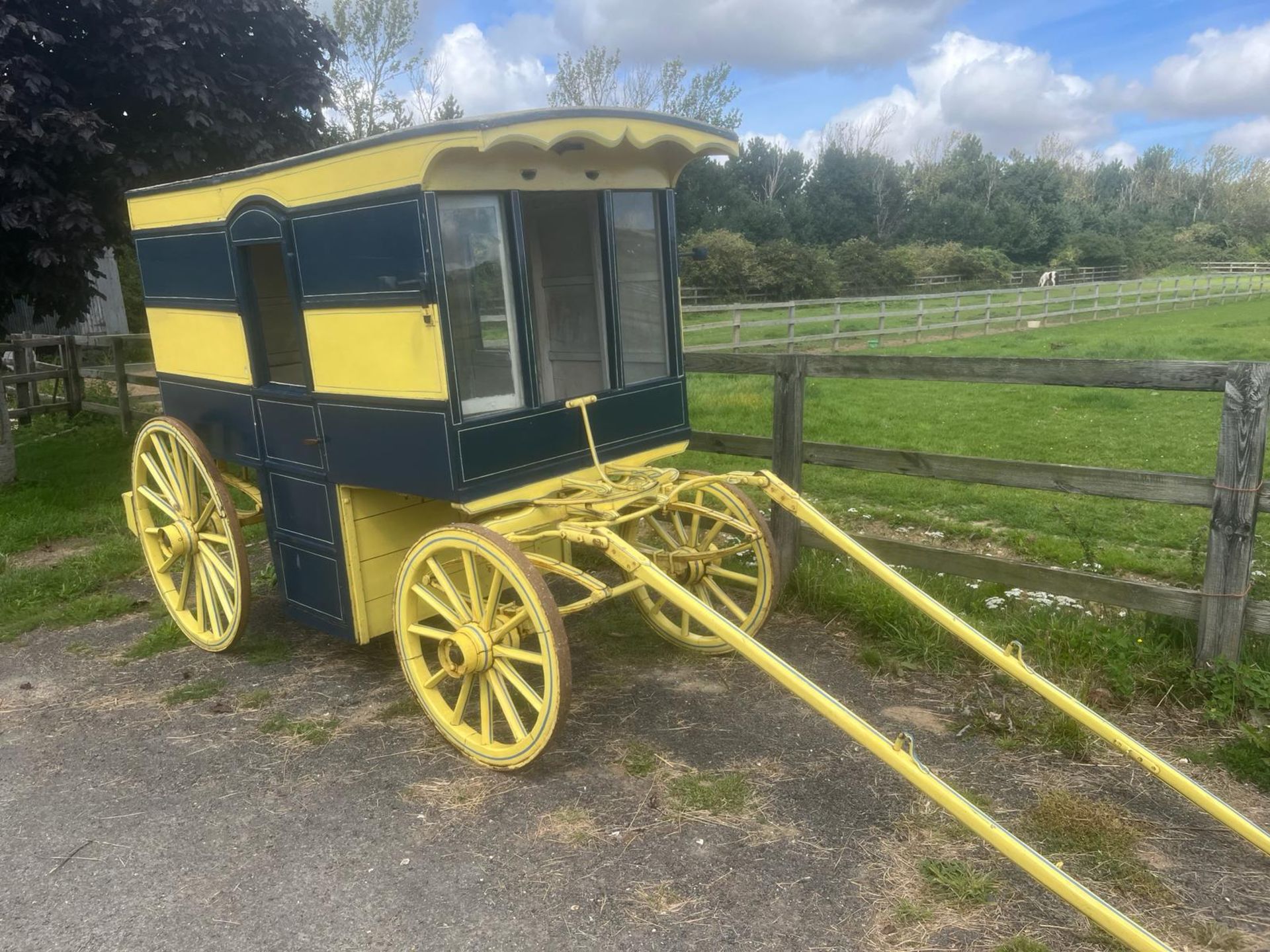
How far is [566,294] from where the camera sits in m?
4.73

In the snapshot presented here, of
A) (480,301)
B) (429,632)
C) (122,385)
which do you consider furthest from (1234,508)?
(122,385)

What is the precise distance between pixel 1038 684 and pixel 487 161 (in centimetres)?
281

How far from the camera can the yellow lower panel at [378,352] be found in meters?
3.63

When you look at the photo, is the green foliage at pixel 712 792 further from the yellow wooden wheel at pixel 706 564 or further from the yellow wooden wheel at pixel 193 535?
the yellow wooden wheel at pixel 193 535

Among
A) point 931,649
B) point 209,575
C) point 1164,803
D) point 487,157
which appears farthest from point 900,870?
point 209,575

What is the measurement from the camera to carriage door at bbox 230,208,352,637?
425cm

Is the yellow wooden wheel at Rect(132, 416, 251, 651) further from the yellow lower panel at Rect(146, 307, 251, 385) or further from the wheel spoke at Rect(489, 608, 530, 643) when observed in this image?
the wheel spoke at Rect(489, 608, 530, 643)

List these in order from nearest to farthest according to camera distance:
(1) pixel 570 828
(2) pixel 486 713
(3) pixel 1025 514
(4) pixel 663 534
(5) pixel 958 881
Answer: (5) pixel 958 881 → (1) pixel 570 828 → (2) pixel 486 713 → (4) pixel 663 534 → (3) pixel 1025 514

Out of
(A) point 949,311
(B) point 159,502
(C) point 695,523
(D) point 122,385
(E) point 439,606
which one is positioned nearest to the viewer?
(E) point 439,606

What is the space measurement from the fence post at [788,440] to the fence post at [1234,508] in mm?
1982

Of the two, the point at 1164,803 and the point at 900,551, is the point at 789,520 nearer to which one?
the point at 900,551

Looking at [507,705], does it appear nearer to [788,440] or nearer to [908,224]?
[788,440]

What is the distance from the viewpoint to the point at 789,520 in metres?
5.32

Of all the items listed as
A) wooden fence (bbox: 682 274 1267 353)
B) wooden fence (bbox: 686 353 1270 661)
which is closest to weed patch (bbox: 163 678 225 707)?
wooden fence (bbox: 686 353 1270 661)
